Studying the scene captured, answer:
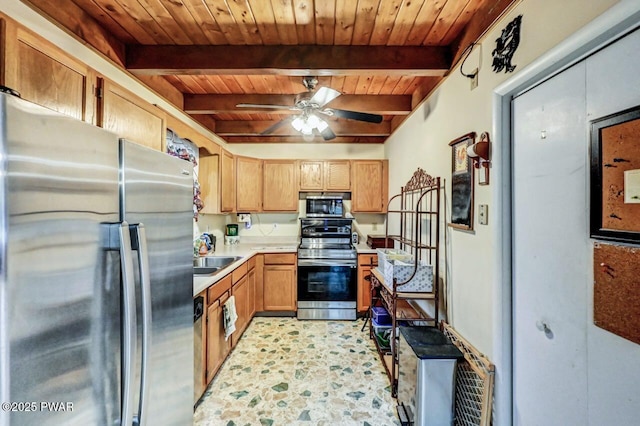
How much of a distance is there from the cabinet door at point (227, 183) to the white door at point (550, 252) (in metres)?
2.96

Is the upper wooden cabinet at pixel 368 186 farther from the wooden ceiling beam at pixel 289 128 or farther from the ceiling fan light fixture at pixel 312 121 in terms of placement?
the ceiling fan light fixture at pixel 312 121

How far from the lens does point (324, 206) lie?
3891 mm

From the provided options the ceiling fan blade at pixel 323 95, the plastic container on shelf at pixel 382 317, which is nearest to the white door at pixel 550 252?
the ceiling fan blade at pixel 323 95

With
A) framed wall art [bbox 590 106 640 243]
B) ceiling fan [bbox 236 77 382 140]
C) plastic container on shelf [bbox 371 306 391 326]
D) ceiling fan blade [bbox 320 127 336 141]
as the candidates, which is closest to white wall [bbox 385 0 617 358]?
framed wall art [bbox 590 106 640 243]

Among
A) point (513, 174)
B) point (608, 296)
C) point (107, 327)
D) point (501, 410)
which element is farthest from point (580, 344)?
point (107, 327)

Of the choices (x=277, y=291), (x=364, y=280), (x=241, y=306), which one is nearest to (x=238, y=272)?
(x=241, y=306)

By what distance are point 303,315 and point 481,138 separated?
9.15 ft

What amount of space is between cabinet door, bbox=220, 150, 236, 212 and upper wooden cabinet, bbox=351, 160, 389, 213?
5.49 feet

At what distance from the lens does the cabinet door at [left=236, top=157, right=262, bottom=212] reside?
12.5 ft

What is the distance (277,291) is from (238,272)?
890 mm

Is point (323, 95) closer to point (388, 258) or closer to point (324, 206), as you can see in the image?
point (388, 258)

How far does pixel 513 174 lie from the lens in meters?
1.39

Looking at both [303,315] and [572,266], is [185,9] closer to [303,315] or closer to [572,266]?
[572,266]

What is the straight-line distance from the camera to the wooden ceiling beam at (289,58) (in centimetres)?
194
